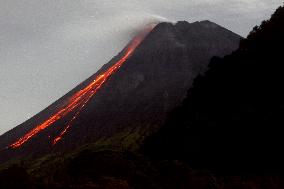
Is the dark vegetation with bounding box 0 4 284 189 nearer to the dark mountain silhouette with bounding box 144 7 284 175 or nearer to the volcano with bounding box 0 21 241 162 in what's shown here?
the dark mountain silhouette with bounding box 144 7 284 175

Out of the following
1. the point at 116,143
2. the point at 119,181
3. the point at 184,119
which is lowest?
the point at 116,143

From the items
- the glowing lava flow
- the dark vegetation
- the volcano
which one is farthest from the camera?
the glowing lava flow

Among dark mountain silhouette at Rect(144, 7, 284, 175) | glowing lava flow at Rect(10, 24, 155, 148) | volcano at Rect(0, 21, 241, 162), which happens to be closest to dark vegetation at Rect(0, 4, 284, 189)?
dark mountain silhouette at Rect(144, 7, 284, 175)

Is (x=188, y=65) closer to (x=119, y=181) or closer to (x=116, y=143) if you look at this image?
(x=116, y=143)

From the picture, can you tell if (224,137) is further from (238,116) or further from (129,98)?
(129,98)

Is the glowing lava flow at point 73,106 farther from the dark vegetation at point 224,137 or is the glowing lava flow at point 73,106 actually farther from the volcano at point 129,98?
the dark vegetation at point 224,137

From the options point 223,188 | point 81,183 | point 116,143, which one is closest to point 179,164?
point 223,188

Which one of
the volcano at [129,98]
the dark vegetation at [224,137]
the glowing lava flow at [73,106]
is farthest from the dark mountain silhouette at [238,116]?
the glowing lava flow at [73,106]
